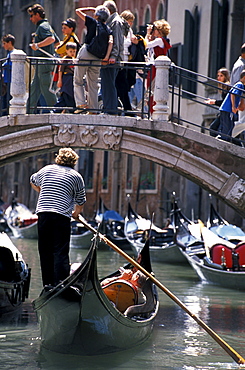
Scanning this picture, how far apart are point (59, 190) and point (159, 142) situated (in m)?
1.50

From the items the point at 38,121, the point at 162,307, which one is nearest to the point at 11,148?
the point at 38,121

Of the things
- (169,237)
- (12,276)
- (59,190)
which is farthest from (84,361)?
(169,237)

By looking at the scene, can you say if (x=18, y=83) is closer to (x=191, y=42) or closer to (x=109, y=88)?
(x=109, y=88)

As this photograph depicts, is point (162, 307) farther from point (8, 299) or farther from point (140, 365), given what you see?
point (140, 365)

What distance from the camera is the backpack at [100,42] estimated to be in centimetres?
625

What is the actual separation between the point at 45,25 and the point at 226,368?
3189 mm

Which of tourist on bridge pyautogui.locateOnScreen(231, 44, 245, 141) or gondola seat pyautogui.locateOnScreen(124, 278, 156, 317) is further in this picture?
tourist on bridge pyautogui.locateOnScreen(231, 44, 245, 141)

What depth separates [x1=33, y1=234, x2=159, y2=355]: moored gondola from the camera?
16.1 feet

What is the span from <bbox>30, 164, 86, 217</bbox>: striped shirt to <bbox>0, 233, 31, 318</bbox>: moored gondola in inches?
68.1

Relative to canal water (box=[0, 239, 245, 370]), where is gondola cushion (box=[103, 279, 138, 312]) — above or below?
above

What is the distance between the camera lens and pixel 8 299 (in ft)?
21.6

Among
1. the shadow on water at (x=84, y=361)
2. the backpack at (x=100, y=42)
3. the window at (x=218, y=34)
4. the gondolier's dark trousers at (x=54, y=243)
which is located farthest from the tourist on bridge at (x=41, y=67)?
the window at (x=218, y=34)

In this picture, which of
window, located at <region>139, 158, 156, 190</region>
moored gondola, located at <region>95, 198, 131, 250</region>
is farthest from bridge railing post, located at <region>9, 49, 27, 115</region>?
window, located at <region>139, 158, 156, 190</region>

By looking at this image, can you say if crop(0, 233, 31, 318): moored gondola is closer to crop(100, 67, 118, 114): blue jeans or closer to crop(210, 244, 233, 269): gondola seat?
crop(100, 67, 118, 114): blue jeans
